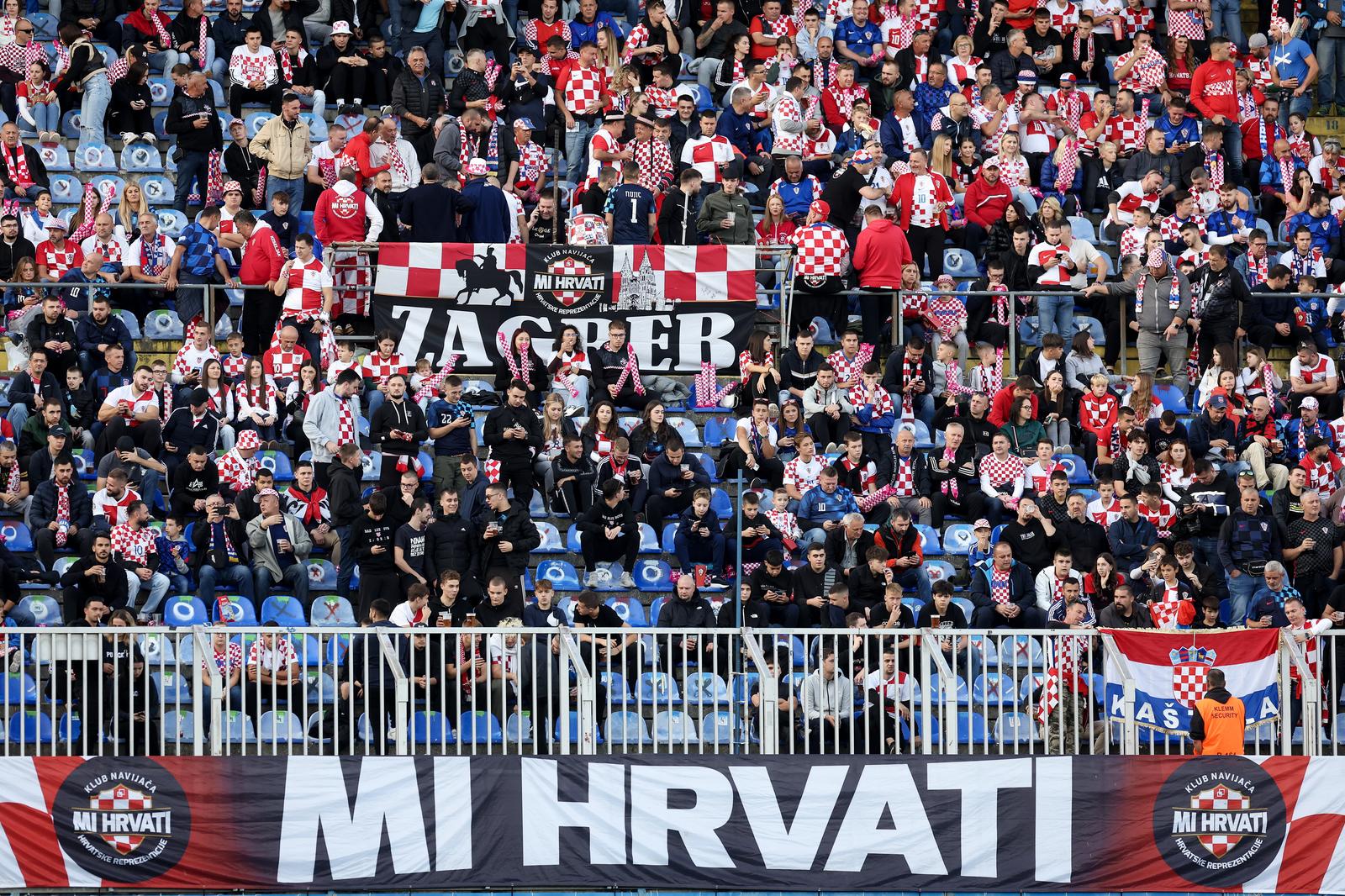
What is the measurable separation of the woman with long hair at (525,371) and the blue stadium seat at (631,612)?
2983 millimetres

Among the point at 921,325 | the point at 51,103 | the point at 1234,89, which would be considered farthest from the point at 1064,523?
the point at 51,103

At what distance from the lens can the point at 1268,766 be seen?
16641mm

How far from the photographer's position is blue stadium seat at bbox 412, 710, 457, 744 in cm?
1670

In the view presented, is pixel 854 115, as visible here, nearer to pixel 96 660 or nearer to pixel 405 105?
pixel 405 105

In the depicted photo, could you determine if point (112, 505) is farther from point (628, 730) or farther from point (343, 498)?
point (628, 730)

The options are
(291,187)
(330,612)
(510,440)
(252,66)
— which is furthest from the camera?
(252,66)

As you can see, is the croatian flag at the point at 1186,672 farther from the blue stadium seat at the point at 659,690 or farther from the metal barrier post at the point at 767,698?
the blue stadium seat at the point at 659,690

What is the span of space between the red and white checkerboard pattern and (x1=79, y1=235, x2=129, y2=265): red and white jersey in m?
11.8

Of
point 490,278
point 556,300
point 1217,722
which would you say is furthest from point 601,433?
point 1217,722

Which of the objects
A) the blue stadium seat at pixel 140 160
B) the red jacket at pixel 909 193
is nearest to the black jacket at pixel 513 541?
the red jacket at pixel 909 193

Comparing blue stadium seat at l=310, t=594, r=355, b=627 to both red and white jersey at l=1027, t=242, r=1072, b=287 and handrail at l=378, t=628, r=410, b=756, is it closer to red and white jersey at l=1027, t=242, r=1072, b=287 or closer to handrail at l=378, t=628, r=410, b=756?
handrail at l=378, t=628, r=410, b=756

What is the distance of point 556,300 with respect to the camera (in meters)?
23.4

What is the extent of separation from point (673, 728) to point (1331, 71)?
50.2 ft

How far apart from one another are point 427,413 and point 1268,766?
28.9 ft
